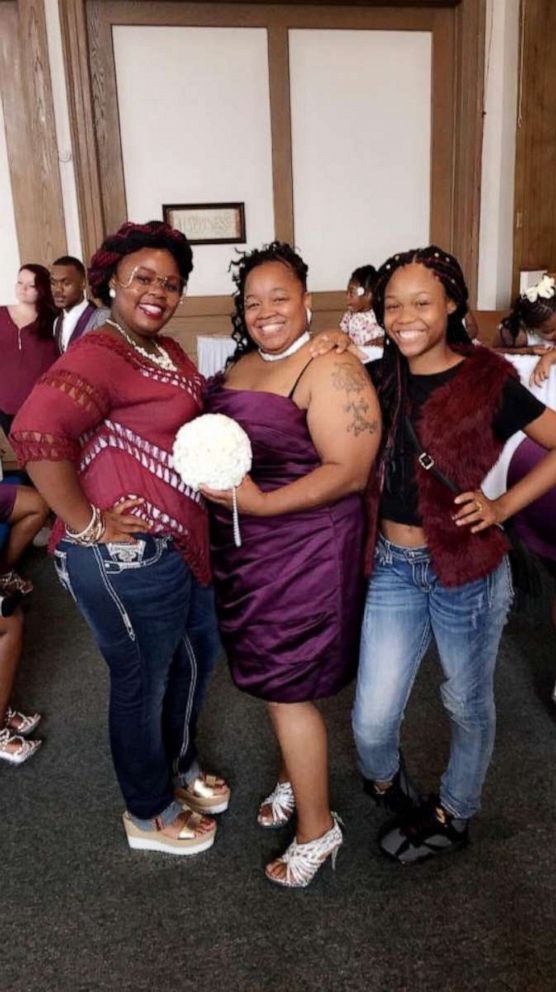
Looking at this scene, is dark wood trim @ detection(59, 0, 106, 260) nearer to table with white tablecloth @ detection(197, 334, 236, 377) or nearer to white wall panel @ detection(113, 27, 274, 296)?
white wall panel @ detection(113, 27, 274, 296)

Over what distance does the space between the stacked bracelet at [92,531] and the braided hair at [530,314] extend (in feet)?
9.33

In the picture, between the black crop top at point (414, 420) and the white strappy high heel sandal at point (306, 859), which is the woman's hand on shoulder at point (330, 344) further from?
the white strappy high heel sandal at point (306, 859)

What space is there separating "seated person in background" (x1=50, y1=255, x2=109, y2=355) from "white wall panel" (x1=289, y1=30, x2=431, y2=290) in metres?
1.94

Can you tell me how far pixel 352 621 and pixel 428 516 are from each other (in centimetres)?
32

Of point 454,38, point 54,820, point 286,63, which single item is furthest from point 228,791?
point 454,38

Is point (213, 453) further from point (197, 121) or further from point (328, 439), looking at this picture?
point (197, 121)

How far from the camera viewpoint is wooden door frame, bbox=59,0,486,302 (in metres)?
5.14

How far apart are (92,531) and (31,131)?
4.44m

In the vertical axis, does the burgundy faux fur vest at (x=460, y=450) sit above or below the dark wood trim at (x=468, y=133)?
below

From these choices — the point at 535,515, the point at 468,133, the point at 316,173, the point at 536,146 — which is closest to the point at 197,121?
the point at 316,173

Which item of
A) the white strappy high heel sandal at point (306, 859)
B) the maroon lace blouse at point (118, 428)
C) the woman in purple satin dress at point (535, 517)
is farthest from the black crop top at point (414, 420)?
the woman in purple satin dress at point (535, 517)

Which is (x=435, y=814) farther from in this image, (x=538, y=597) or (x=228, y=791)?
(x=538, y=597)

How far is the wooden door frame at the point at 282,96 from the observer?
5145 mm

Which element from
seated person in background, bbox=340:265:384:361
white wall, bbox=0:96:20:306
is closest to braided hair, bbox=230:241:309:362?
seated person in background, bbox=340:265:384:361
